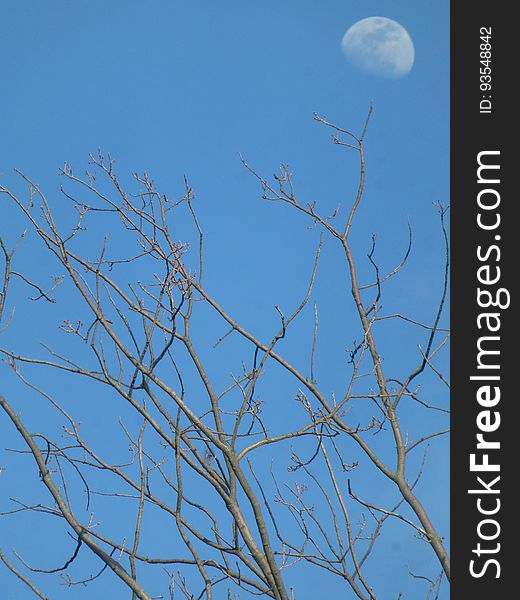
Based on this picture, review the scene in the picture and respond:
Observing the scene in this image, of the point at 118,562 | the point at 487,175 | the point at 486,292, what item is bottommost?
the point at 118,562

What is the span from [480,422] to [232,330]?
45.0 inches

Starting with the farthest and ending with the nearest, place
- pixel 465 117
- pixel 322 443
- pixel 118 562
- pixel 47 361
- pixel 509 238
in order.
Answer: pixel 465 117, pixel 509 238, pixel 322 443, pixel 47 361, pixel 118 562

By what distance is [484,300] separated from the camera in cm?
380

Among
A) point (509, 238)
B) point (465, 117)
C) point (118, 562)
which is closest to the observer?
point (118, 562)

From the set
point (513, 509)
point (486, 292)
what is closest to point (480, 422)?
point (513, 509)

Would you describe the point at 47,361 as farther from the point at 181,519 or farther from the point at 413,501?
the point at 413,501

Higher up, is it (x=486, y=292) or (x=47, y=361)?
(x=486, y=292)

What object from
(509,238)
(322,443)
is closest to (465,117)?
(509,238)

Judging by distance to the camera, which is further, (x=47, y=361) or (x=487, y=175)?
(x=487, y=175)

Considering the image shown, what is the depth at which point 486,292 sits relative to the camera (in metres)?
3.80

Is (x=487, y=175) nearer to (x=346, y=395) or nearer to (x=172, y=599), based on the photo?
(x=346, y=395)

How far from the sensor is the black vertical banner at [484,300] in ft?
11.2

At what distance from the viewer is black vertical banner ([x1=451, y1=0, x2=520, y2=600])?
3.41 m

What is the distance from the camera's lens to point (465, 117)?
160 inches
